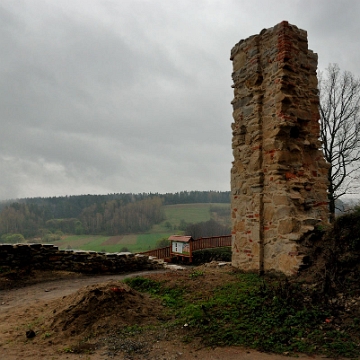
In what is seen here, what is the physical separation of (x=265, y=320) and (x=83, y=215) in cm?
3724

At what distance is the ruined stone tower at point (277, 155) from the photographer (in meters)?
6.52

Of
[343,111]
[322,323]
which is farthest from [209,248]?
[322,323]

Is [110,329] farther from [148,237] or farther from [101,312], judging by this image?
[148,237]

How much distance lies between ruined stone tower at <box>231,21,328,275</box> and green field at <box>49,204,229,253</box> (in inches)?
699

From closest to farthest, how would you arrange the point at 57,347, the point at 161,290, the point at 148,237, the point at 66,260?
the point at 57,347 → the point at 161,290 → the point at 66,260 → the point at 148,237

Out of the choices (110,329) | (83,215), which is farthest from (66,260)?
(83,215)

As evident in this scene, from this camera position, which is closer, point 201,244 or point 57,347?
point 57,347

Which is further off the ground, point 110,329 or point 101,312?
point 101,312

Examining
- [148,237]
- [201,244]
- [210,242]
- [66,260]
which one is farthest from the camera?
[148,237]

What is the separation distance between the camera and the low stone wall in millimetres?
10008

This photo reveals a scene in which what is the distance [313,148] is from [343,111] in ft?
36.1

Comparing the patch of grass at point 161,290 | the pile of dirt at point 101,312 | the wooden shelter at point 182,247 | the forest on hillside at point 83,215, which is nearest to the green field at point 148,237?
the forest on hillside at point 83,215

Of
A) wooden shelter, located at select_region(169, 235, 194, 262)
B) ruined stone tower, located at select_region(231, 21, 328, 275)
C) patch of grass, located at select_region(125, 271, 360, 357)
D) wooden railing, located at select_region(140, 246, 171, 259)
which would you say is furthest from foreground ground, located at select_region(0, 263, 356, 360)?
wooden railing, located at select_region(140, 246, 171, 259)

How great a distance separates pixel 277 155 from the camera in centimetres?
664
